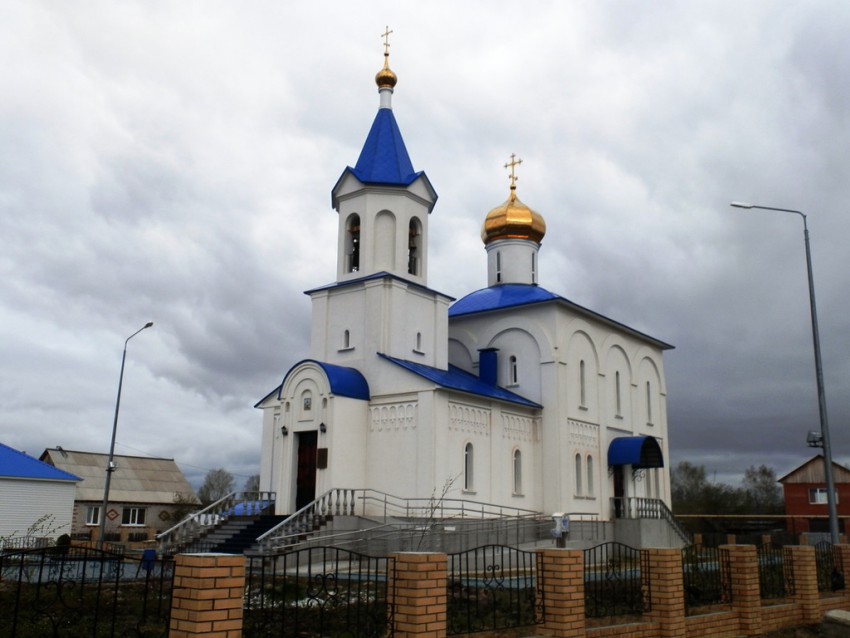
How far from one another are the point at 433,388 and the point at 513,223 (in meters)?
11.9

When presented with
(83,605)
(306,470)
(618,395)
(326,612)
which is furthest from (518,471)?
(83,605)

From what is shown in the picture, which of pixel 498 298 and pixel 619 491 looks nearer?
pixel 619 491

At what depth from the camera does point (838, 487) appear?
47.6 m

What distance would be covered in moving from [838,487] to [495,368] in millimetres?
31065

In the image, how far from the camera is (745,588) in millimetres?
12133

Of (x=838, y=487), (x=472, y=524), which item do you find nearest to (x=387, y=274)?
(x=472, y=524)

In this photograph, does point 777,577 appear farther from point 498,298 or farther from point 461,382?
point 498,298

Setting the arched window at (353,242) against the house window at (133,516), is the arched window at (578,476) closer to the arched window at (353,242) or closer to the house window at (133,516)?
the arched window at (353,242)

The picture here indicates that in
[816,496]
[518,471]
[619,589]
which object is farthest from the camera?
[816,496]

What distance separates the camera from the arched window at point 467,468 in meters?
21.6

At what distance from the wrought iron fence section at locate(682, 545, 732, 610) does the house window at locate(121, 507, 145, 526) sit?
38.2 m

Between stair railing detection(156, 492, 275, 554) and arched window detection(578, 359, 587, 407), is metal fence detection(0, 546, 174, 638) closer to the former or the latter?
stair railing detection(156, 492, 275, 554)

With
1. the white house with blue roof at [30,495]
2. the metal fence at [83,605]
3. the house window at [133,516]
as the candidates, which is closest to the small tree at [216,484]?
the house window at [133,516]

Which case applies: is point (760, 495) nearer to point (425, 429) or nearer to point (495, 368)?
point (495, 368)
